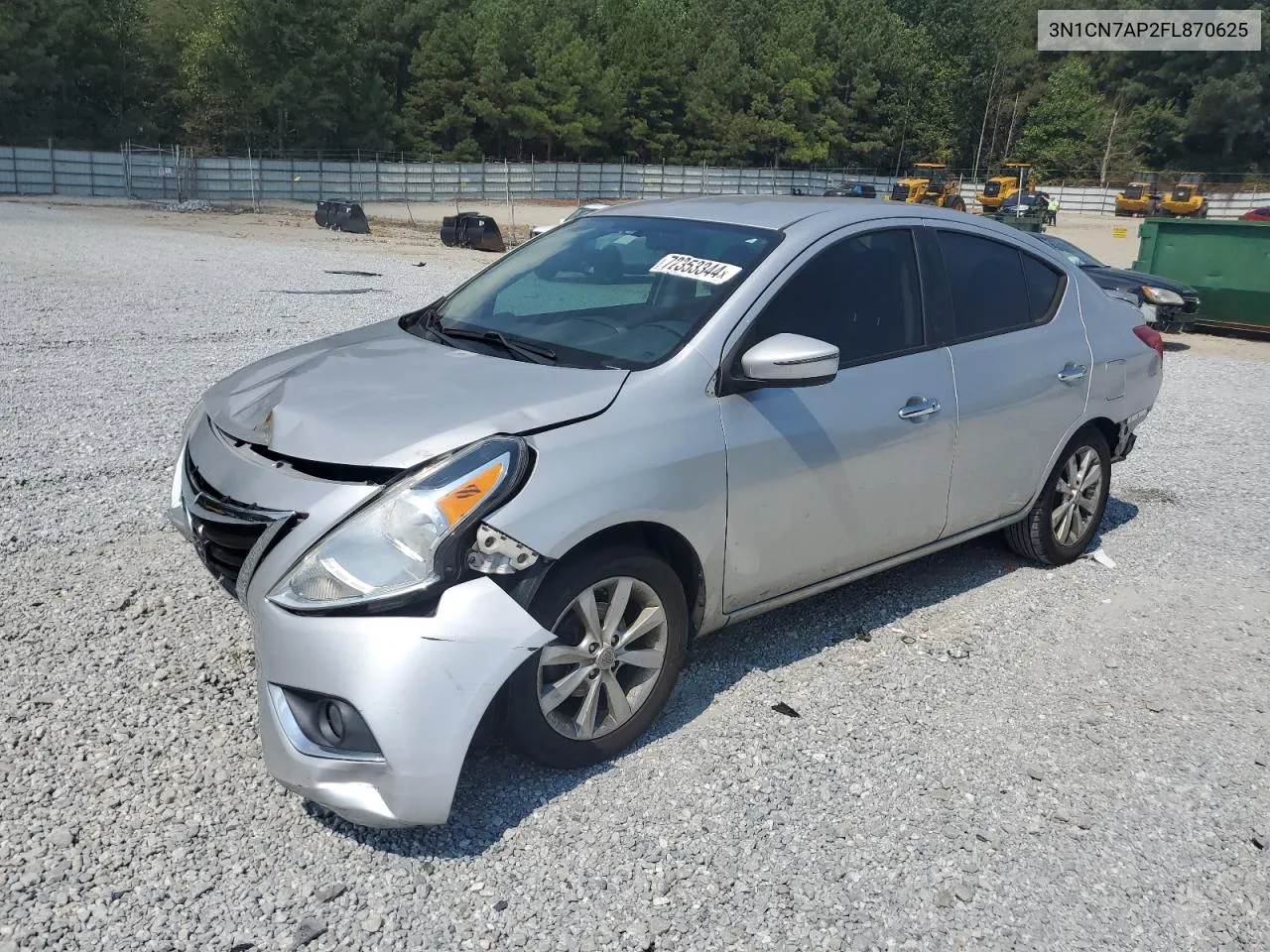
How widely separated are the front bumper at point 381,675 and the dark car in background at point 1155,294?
507 inches

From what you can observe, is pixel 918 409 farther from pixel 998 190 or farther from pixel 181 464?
pixel 998 190

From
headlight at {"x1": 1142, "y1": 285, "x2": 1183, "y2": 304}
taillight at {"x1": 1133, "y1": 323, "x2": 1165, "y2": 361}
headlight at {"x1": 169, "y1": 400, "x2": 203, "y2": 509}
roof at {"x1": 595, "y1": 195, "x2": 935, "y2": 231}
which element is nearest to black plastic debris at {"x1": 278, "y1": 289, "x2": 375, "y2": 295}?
headlight at {"x1": 1142, "y1": 285, "x2": 1183, "y2": 304}

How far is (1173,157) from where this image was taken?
87125mm

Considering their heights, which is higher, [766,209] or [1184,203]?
[1184,203]

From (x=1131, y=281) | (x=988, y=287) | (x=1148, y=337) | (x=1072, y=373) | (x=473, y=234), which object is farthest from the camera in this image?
(x=473, y=234)

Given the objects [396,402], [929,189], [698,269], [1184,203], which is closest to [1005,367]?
[698,269]

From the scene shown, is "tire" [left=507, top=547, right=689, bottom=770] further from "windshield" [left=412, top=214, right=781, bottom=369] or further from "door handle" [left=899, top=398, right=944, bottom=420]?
Answer: "door handle" [left=899, top=398, right=944, bottom=420]

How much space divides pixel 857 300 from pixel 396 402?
1829 mm

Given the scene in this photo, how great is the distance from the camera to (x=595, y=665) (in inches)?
130

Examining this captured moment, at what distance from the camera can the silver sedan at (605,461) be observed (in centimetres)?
286

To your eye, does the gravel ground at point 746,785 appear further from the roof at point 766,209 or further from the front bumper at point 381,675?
the roof at point 766,209

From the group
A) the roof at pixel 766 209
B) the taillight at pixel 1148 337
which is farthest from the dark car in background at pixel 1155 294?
the roof at pixel 766 209

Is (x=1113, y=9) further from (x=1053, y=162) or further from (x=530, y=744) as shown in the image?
(x=530, y=744)

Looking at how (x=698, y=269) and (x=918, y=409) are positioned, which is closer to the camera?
(x=698, y=269)
